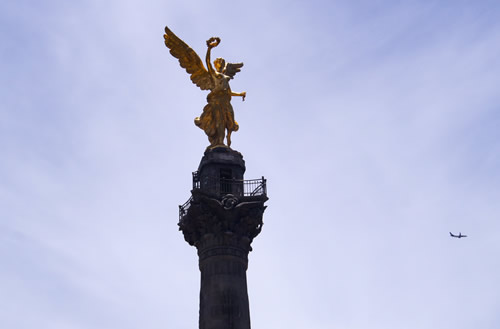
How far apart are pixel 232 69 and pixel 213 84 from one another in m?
1.90

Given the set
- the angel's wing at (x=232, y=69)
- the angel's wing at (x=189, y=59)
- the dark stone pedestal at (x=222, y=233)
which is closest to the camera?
the dark stone pedestal at (x=222, y=233)

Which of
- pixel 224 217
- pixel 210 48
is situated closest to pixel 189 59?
pixel 210 48

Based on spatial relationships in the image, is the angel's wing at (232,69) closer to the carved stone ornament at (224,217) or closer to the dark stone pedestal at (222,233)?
the dark stone pedestal at (222,233)

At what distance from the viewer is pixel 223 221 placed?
4650cm

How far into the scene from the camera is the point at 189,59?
52.6 meters

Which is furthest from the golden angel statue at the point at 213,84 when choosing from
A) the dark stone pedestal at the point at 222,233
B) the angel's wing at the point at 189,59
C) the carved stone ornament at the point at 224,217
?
the carved stone ornament at the point at 224,217

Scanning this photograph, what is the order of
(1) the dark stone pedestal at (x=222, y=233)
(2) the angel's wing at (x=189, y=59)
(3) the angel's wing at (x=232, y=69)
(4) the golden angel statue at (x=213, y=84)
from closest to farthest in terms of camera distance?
(1) the dark stone pedestal at (x=222, y=233) < (4) the golden angel statue at (x=213, y=84) < (2) the angel's wing at (x=189, y=59) < (3) the angel's wing at (x=232, y=69)

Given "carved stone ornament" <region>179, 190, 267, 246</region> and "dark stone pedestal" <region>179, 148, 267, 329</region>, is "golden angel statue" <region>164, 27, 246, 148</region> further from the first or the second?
"carved stone ornament" <region>179, 190, 267, 246</region>

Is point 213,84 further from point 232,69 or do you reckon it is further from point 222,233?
point 222,233

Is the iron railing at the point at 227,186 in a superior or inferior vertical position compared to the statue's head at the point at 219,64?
inferior

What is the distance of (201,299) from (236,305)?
2.48 metres

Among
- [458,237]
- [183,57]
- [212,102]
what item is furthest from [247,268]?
[458,237]

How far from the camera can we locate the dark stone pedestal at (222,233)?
44.4m

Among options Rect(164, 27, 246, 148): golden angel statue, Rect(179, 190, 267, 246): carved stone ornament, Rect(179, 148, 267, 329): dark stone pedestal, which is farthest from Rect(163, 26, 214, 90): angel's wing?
Rect(179, 190, 267, 246): carved stone ornament
